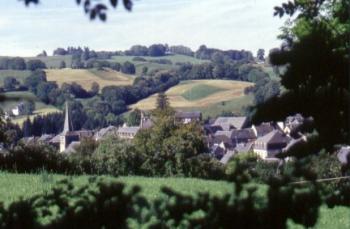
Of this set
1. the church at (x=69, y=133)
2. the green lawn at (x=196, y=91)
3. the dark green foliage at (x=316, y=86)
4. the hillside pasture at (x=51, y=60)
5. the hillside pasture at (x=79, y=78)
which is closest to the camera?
the dark green foliage at (x=316, y=86)

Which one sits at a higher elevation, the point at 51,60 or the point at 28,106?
the point at 51,60

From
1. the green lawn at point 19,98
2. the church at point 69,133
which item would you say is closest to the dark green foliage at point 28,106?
the green lawn at point 19,98

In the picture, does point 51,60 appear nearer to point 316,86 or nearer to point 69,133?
point 69,133

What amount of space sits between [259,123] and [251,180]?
223 mm

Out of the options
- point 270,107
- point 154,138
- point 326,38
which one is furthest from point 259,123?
point 154,138

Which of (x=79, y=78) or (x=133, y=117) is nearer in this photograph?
(x=79, y=78)

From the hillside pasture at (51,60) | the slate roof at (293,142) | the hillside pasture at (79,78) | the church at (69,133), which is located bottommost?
the church at (69,133)

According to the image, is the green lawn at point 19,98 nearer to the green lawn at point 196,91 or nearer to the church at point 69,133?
the church at point 69,133

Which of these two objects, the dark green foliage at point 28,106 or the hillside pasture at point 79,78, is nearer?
the dark green foliage at point 28,106

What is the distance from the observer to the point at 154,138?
1520cm

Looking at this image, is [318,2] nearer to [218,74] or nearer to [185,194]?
[185,194]

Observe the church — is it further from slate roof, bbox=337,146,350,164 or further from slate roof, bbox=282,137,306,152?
slate roof, bbox=337,146,350,164

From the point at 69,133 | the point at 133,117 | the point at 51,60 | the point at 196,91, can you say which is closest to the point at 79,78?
the point at 51,60

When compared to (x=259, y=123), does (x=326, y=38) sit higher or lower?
higher
